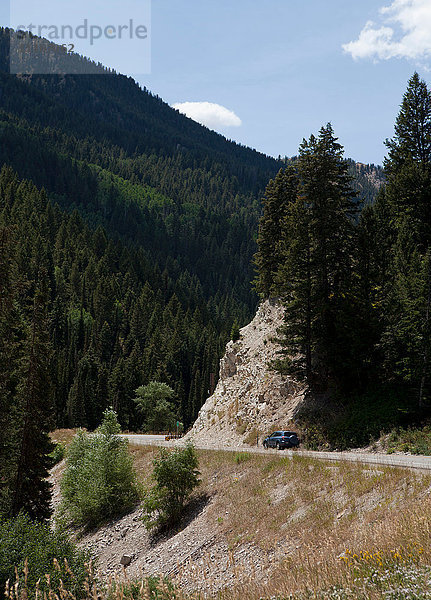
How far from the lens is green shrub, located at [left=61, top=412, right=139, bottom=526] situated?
31.0 meters

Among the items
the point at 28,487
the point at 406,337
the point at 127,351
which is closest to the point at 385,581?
the point at 406,337

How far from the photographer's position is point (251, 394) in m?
42.4

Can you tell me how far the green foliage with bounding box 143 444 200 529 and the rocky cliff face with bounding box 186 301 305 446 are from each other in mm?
10371

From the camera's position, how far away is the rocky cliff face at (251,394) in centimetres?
3791

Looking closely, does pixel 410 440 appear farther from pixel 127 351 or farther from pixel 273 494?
pixel 127 351

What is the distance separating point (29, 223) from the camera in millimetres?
166500

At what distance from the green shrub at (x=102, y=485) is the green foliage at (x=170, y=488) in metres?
4.74

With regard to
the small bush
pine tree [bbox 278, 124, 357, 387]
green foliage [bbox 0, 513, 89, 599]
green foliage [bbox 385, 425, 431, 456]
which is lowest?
the small bush

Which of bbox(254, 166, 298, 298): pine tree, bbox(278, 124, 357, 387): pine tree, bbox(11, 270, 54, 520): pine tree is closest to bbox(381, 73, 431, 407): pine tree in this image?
bbox(278, 124, 357, 387): pine tree

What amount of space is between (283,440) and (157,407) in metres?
54.2

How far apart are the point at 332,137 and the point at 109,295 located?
418ft

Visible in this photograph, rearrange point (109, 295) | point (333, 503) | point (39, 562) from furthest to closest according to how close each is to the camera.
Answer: point (109, 295)
point (333, 503)
point (39, 562)

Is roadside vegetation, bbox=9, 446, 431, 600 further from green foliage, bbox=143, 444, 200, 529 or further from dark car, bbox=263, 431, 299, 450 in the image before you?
dark car, bbox=263, 431, 299, 450

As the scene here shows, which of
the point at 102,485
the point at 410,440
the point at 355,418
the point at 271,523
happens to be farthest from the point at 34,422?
the point at 410,440
